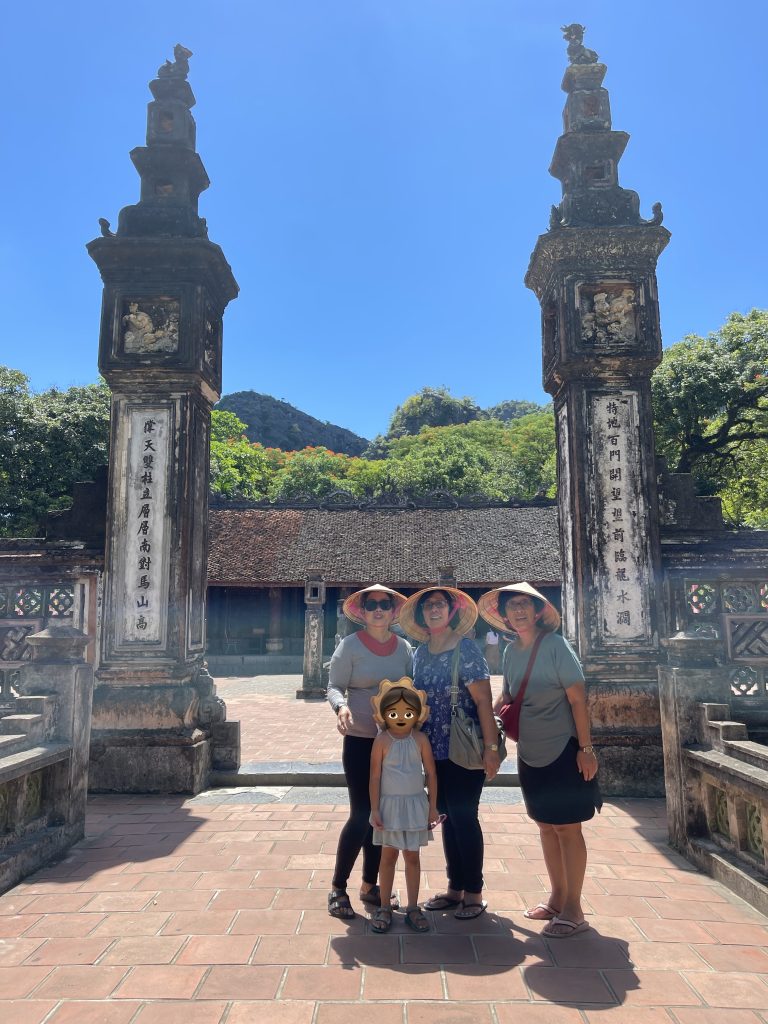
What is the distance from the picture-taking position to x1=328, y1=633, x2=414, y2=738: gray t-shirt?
3.49m

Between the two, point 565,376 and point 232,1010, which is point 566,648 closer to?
point 232,1010

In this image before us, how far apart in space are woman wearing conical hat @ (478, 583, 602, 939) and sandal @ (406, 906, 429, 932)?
58 cm

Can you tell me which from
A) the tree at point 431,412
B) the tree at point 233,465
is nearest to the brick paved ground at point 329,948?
the tree at point 233,465

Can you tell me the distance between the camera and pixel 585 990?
277cm

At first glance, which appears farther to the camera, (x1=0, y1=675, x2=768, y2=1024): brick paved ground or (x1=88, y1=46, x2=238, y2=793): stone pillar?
(x1=88, y1=46, x2=238, y2=793): stone pillar

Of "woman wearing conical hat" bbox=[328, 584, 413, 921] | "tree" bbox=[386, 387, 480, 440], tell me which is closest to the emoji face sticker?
"woman wearing conical hat" bbox=[328, 584, 413, 921]

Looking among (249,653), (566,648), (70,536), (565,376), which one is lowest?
(249,653)

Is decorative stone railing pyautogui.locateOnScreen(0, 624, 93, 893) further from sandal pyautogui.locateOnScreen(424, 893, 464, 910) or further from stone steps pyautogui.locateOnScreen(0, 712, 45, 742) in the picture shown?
sandal pyautogui.locateOnScreen(424, 893, 464, 910)

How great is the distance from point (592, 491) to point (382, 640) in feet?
11.9

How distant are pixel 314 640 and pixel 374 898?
11.4 meters

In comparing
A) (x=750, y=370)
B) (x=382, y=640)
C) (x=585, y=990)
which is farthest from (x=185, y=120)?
(x=750, y=370)

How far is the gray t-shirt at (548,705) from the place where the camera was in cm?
337

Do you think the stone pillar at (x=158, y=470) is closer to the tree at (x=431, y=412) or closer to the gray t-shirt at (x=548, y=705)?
the gray t-shirt at (x=548, y=705)

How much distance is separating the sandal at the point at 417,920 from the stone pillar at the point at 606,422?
125 inches
